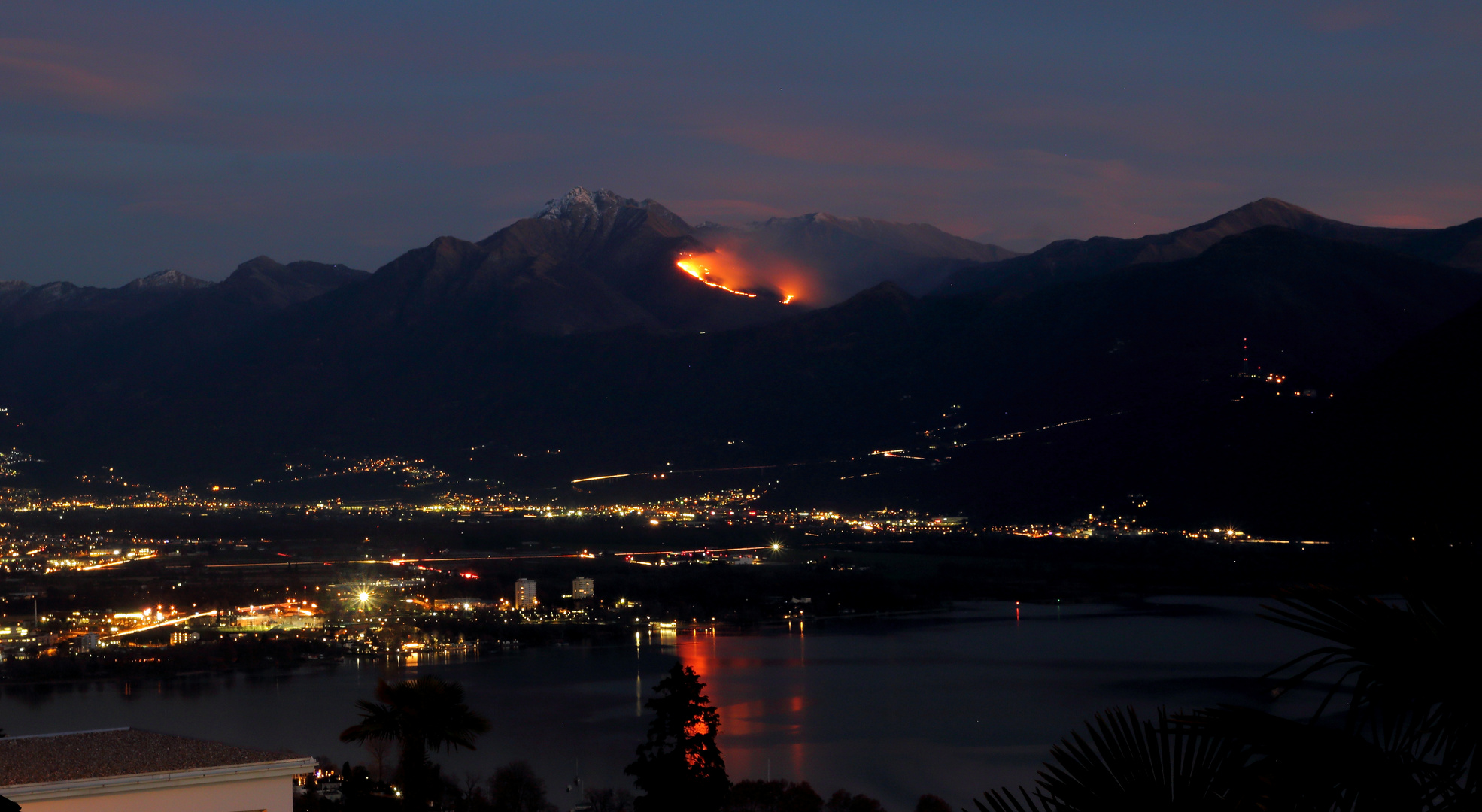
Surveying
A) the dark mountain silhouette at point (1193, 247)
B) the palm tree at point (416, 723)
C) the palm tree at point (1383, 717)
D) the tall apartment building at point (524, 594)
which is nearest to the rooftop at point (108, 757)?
the palm tree at point (416, 723)

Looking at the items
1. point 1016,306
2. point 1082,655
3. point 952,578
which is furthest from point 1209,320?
point 1082,655

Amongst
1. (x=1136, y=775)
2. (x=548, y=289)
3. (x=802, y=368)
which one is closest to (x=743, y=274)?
(x=548, y=289)

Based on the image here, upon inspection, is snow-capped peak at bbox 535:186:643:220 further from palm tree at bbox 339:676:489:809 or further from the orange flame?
palm tree at bbox 339:676:489:809

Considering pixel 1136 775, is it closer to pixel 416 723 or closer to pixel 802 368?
pixel 416 723

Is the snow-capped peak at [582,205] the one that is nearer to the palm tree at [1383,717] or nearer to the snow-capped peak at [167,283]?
the snow-capped peak at [167,283]

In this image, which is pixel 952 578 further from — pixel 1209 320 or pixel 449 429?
pixel 449 429
